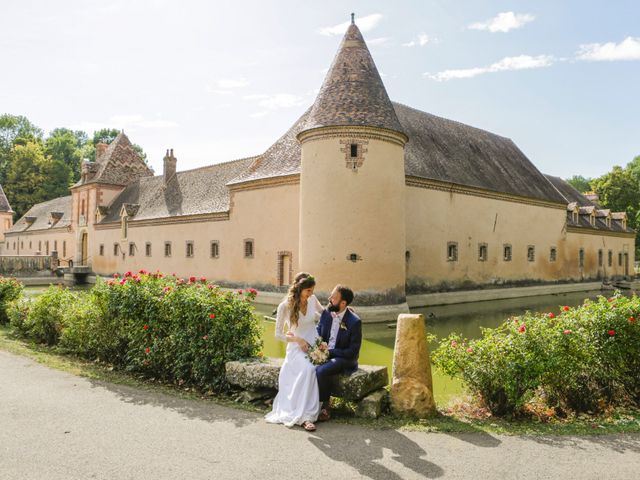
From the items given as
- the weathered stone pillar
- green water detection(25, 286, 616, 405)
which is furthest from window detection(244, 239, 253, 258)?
the weathered stone pillar

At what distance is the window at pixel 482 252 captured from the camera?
27656mm

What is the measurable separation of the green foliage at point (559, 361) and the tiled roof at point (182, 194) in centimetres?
2264

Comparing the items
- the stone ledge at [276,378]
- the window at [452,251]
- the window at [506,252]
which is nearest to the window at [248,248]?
the window at [452,251]

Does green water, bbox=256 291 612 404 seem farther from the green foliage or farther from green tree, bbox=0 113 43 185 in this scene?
green tree, bbox=0 113 43 185

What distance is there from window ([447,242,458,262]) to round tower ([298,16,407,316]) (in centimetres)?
783

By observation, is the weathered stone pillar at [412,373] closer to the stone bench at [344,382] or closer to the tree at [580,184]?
the stone bench at [344,382]

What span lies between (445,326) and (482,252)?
11.8 m

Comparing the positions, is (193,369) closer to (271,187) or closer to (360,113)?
(360,113)

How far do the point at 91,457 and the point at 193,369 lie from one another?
2418mm

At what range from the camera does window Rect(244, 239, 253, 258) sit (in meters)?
25.6

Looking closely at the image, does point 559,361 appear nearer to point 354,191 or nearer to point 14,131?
point 354,191

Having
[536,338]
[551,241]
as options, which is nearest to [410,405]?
[536,338]

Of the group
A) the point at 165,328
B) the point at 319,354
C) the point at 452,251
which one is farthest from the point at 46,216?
the point at 319,354

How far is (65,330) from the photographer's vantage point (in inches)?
367
